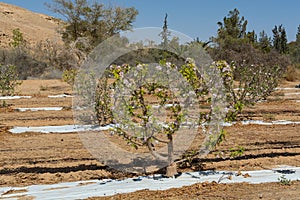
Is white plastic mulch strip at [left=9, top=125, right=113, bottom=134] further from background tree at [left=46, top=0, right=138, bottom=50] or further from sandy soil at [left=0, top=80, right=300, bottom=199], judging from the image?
background tree at [left=46, top=0, right=138, bottom=50]

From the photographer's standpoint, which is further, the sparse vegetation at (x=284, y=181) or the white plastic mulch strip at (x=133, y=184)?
the sparse vegetation at (x=284, y=181)

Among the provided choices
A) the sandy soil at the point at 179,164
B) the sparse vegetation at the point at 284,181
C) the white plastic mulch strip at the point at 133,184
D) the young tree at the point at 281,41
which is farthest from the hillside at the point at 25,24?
the sparse vegetation at the point at 284,181

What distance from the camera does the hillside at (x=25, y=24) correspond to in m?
68.6

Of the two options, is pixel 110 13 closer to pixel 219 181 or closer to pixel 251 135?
pixel 251 135

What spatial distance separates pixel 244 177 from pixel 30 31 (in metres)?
76.1

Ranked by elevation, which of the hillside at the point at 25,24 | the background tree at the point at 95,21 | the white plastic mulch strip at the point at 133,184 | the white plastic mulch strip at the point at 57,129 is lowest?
the white plastic mulch strip at the point at 133,184

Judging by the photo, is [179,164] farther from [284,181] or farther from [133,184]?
[284,181]

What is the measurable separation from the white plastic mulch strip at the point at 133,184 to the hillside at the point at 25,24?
60.3 metres

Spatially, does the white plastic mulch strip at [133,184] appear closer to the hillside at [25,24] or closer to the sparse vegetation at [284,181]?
the sparse vegetation at [284,181]

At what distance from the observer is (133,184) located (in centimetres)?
438

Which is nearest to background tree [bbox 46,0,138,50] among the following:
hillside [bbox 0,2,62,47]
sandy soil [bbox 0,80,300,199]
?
sandy soil [bbox 0,80,300,199]

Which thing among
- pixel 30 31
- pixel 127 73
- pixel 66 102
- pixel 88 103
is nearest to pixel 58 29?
pixel 66 102

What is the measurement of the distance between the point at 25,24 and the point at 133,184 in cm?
8672

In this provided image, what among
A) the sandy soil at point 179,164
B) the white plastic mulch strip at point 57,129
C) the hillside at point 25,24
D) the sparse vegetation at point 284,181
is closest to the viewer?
the sandy soil at point 179,164
